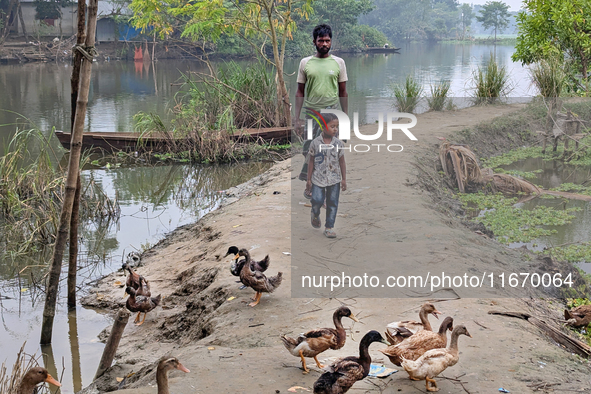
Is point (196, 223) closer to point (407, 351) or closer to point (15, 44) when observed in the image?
point (407, 351)

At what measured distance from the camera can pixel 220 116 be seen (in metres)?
13.0

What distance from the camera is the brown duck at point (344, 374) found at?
306 cm

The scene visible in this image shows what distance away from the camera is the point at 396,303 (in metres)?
4.57

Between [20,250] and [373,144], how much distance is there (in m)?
6.49

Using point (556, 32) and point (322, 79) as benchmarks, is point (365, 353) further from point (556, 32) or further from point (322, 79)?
point (556, 32)

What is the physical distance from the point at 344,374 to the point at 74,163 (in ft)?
10.1

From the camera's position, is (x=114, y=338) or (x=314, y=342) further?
(x=114, y=338)

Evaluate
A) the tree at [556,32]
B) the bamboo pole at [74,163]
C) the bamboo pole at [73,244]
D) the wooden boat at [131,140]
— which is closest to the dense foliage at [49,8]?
the wooden boat at [131,140]

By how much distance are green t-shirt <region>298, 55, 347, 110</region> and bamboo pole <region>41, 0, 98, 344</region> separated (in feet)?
7.24

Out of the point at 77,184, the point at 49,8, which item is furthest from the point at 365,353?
the point at 49,8

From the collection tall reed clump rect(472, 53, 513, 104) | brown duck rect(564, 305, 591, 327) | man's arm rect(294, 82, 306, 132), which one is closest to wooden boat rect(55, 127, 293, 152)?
man's arm rect(294, 82, 306, 132)

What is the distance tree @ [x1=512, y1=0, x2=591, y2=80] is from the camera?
13.4 meters

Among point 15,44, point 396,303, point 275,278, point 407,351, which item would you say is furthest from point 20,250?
point 15,44

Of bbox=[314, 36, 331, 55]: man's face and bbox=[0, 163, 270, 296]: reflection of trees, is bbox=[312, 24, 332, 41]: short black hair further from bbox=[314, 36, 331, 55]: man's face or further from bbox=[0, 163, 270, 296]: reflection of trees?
bbox=[0, 163, 270, 296]: reflection of trees
